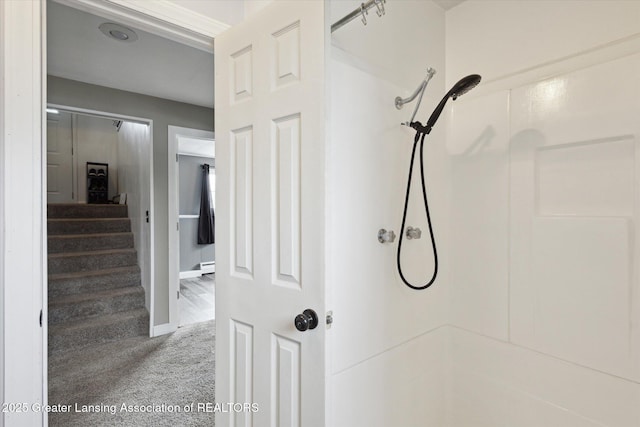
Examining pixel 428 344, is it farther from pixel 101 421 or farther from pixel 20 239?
pixel 101 421

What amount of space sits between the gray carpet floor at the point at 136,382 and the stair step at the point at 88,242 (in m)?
1.41

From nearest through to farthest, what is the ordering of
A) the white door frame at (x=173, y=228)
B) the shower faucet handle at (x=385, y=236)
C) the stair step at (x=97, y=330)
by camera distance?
the shower faucet handle at (x=385, y=236), the stair step at (x=97, y=330), the white door frame at (x=173, y=228)

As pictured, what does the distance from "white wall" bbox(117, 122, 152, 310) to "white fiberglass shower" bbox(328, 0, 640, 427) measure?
2825mm

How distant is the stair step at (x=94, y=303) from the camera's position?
319 cm

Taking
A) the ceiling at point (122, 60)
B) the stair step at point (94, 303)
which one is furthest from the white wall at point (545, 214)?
the stair step at point (94, 303)

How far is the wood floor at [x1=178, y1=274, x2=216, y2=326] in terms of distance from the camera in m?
3.92

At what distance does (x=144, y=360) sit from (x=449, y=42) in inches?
134

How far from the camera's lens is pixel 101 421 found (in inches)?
78.7

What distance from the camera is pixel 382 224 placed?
4.81 feet

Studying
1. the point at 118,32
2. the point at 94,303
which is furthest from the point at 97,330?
the point at 118,32

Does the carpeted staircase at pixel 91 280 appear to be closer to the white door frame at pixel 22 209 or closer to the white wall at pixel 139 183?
the white wall at pixel 139 183

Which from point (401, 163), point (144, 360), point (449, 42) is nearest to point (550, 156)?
point (401, 163)

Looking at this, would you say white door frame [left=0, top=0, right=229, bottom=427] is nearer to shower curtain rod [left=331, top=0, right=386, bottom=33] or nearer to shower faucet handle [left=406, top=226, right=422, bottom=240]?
shower curtain rod [left=331, top=0, right=386, bottom=33]

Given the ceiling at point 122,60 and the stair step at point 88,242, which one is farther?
the stair step at point 88,242
